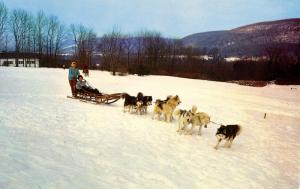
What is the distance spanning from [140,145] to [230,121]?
722cm

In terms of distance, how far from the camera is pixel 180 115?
11078mm

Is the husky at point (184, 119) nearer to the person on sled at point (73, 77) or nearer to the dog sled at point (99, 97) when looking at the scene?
the dog sled at point (99, 97)

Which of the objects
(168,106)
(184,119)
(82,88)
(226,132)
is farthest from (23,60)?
(226,132)

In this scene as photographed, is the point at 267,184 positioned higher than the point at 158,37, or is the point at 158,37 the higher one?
the point at 158,37

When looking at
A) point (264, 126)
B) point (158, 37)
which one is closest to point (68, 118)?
point (264, 126)

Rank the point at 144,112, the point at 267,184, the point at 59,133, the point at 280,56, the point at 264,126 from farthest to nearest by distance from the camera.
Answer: the point at 280,56 < the point at 264,126 < the point at 144,112 < the point at 59,133 < the point at 267,184

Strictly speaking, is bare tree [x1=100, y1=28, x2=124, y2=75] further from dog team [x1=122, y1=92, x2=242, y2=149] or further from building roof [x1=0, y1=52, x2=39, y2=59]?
dog team [x1=122, y1=92, x2=242, y2=149]

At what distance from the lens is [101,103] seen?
591 inches

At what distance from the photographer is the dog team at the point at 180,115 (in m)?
9.95

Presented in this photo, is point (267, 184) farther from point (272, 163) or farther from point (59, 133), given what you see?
point (59, 133)

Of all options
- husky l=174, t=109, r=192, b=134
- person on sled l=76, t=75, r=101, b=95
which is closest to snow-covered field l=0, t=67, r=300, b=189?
husky l=174, t=109, r=192, b=134

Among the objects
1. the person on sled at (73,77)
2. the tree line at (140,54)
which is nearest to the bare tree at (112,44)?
the tree line at (140,54)

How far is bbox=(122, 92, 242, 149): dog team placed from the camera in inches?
392

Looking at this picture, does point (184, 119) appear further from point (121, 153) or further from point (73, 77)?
point (73, 77)
